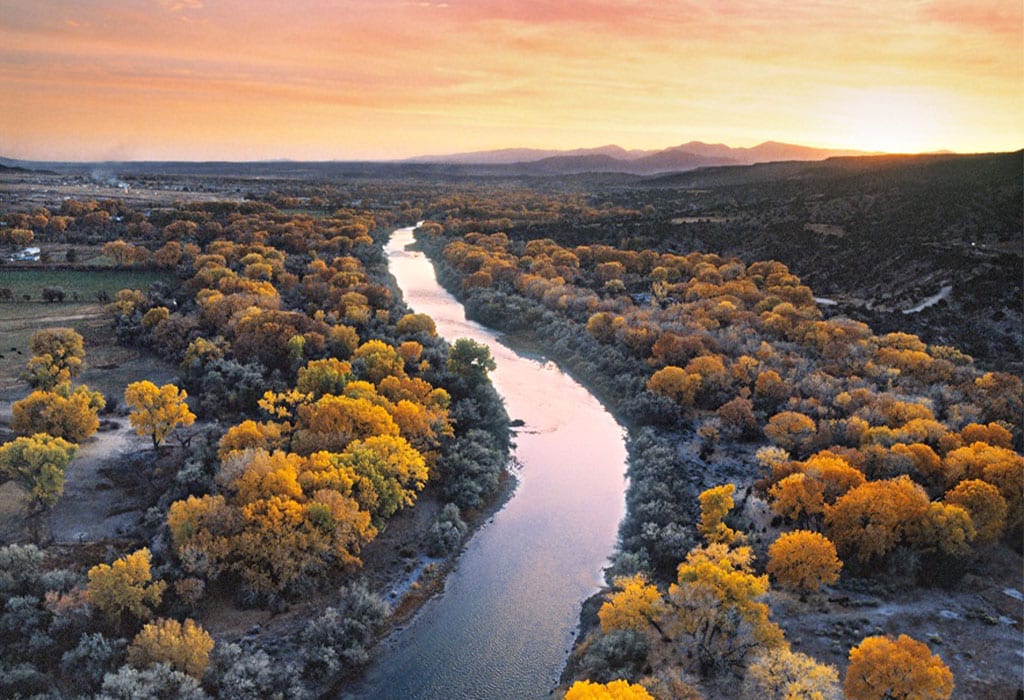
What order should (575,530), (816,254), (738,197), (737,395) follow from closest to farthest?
(575,530), (737,395), (816,254), (738,197)

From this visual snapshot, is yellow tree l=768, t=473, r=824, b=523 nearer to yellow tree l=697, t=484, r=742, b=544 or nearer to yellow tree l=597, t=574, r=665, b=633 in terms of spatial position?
yellow tree l=697, t=484, r=742, b=544

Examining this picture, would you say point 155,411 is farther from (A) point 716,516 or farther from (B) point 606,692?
(A) point 716,516

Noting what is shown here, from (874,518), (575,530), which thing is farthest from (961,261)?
(575,530)

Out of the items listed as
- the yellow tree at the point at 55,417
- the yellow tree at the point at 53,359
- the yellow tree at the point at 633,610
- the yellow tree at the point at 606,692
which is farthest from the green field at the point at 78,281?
the yellow tree at the point at 606,692

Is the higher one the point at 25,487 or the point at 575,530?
the point at 25,487

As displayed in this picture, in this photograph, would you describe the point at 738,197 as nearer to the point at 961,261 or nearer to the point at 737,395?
the point at 961,261

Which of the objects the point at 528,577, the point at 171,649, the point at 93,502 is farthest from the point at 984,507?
the point at 93,502

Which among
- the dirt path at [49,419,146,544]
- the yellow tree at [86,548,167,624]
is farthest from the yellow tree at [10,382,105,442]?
the yellow tree at [86,548,167,624]

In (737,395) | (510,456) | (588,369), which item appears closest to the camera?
(510,456)
